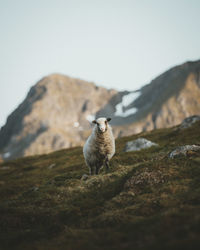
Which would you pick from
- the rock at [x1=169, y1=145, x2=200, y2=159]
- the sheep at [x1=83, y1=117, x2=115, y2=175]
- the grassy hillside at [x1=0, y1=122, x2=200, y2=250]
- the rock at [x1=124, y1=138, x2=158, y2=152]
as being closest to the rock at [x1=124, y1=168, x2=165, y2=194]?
the grassy hillside at [x1=0, y1=122, x2=200, y2=250]

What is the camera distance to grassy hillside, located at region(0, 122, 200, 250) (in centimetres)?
585

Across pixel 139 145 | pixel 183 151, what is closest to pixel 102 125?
pixel 183 151

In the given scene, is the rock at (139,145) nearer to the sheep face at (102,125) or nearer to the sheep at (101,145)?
the sheep at (101,145)

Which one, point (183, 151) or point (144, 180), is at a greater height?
point (183, 151)

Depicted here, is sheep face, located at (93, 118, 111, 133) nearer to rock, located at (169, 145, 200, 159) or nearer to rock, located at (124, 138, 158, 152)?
rock, located at (169, 145, 200, 159)

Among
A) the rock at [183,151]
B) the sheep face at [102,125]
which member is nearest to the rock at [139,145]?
the sheep face at [102,125]

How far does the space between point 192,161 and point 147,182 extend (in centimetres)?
335

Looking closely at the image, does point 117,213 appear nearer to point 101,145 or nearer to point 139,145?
point 101,145

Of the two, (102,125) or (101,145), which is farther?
(101,145)

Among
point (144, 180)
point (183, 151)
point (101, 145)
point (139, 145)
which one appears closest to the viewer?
point (144, 180)

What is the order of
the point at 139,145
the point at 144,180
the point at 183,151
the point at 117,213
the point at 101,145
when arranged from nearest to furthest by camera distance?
the point at 117,213 → the point at 144,180 → the point at 183,151 → the point at 101,145 → the point at 139,145

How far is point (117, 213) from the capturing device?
30.4 ft

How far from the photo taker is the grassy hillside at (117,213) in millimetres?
5852

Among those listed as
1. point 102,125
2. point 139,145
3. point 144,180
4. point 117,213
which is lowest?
point 117,213
